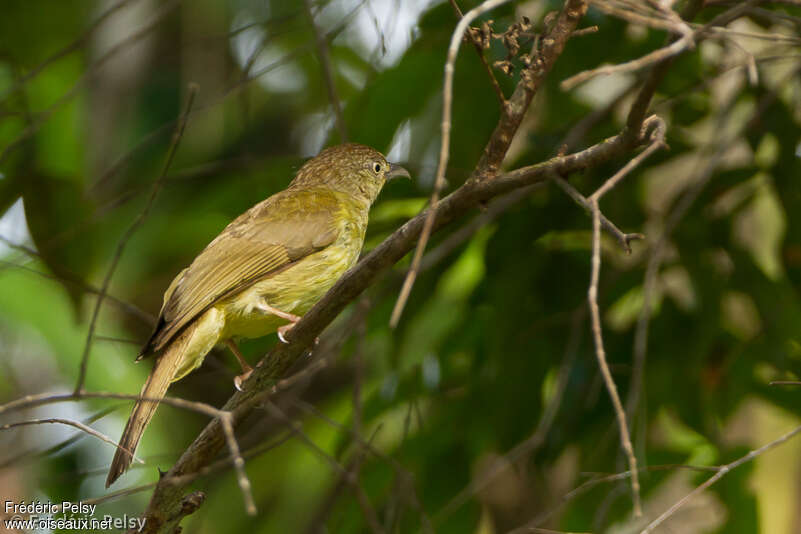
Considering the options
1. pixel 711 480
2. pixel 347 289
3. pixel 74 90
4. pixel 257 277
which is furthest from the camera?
pixel 74 90

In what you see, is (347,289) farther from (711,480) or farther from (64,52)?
(64,52)

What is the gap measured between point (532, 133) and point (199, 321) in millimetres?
2345

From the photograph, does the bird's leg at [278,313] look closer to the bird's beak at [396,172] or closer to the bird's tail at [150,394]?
the bird's tail at [150,394]

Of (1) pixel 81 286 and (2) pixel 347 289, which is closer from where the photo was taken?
(2) pixel 347 289

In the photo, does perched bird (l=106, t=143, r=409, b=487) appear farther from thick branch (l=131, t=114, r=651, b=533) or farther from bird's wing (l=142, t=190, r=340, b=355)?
thick branch (l=131, t=114, r=651, b=533)

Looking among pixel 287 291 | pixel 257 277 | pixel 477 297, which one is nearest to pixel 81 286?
pixel 257 277

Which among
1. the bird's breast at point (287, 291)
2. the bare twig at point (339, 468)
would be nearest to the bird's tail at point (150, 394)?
the bird's breast at point (287, 291)

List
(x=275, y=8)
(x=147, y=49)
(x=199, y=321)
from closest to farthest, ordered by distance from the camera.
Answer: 1. (x=199, y=321)
2. (x=275, y=8)
3. (x=147, y=49)

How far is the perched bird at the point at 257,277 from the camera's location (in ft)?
13.1

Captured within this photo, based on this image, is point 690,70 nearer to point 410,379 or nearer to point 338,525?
point 410,379

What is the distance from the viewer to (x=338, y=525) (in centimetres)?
507

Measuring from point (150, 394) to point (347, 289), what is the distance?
1.24 m

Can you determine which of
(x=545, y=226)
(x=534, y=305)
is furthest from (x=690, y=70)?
(x=534, y=305)

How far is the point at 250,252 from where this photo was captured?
14.3 ft
